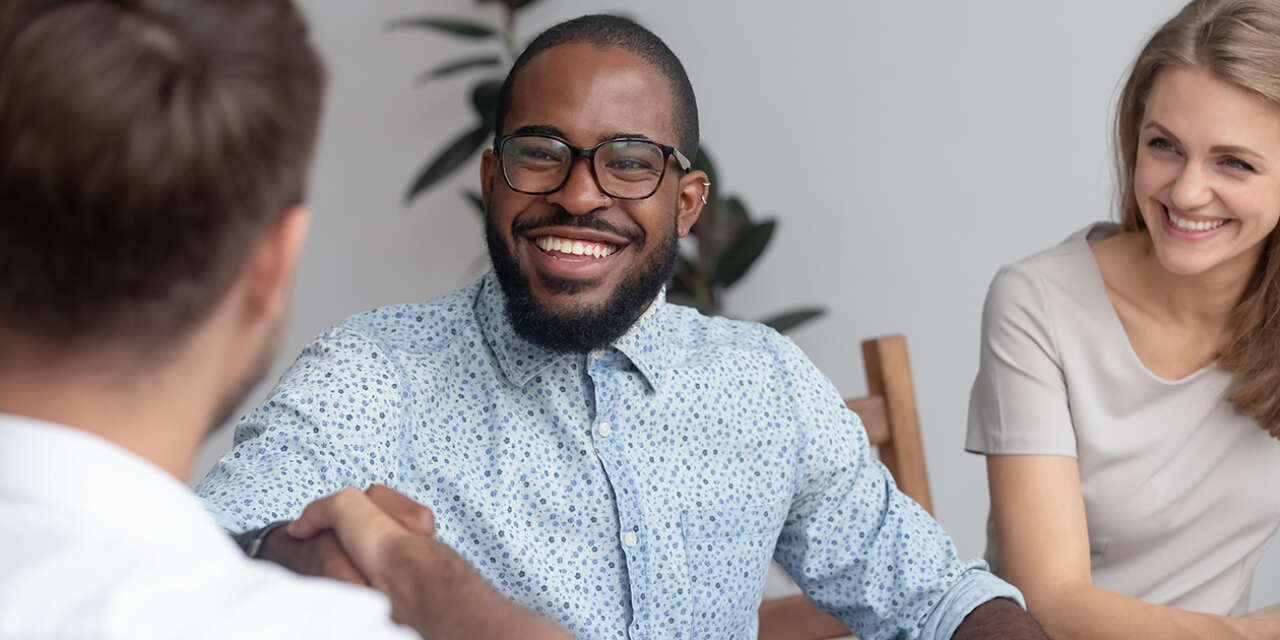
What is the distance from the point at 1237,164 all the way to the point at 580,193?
34.3 inches

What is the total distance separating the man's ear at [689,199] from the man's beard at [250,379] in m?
0.77

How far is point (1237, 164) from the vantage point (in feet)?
5.36

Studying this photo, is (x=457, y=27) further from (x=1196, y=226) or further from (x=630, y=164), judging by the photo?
(x=1196, y=226)

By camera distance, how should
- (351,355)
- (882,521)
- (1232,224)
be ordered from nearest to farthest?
(351,355), (882,521), (1232,224)

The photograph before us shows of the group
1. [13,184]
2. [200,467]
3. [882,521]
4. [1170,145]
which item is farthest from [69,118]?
[200,467]

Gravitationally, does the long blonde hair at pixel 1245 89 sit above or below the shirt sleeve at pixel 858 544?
above

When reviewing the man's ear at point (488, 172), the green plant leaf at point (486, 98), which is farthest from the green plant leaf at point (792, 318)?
the man's ear at point (488, 172)

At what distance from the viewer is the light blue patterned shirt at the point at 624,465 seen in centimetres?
131

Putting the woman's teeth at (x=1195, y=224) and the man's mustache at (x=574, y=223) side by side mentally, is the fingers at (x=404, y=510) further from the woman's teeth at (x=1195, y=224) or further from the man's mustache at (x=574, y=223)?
the woman's teeth at (x=1195, y=224)

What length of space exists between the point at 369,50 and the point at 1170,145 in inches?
78.2

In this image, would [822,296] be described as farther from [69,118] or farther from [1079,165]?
[69,118]

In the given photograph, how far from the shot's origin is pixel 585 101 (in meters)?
1.36

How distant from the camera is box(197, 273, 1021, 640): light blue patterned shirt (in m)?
1.31

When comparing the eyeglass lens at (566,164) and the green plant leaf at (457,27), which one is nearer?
the eyeglass lens at (566,164)
